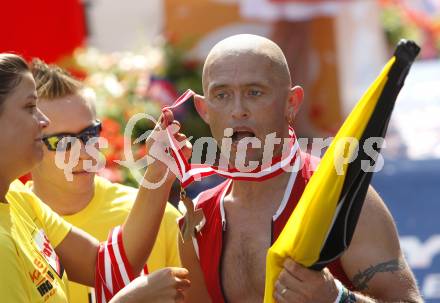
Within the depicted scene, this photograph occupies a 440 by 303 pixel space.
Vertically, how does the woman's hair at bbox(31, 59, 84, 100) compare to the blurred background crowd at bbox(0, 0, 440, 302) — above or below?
below

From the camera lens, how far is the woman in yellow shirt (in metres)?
3.32

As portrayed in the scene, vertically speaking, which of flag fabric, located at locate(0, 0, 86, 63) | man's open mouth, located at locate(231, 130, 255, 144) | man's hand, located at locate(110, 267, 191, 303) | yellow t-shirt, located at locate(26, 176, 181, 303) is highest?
flag fabric, located at locate(0, 0, 86, 63)

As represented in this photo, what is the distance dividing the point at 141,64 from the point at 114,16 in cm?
203

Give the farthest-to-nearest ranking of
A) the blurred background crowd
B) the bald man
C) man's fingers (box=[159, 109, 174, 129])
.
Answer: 1. the blurred background crowd
2. man's fingers (box=[159, 109, 174, 129])
3. the bald man

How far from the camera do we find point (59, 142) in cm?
457

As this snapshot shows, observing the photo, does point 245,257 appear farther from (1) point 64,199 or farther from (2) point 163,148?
(1) point 64,199

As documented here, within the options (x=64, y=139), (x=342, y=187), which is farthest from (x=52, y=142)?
(x=342, y=187)

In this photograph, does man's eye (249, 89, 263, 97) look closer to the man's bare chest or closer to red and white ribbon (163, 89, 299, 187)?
red and white ribbon (163, 89, 299, 187)

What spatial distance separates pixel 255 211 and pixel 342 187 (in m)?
0.75

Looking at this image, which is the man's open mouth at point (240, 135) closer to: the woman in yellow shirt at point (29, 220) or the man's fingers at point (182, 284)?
the woman in yellow shirt at point (29, 220)

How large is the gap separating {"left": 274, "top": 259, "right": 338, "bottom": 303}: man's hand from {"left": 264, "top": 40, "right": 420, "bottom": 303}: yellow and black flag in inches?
1.1

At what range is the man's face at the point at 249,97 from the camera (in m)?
3.56

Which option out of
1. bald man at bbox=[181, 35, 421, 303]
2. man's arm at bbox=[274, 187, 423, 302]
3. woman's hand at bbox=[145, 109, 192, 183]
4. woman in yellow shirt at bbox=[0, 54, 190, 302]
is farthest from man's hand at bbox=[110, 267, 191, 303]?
man's arm at bbox=[274, 187, 423, 302]

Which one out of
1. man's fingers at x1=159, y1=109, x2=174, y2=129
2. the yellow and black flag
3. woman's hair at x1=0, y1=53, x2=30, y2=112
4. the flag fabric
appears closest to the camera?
the yellow and black flag
